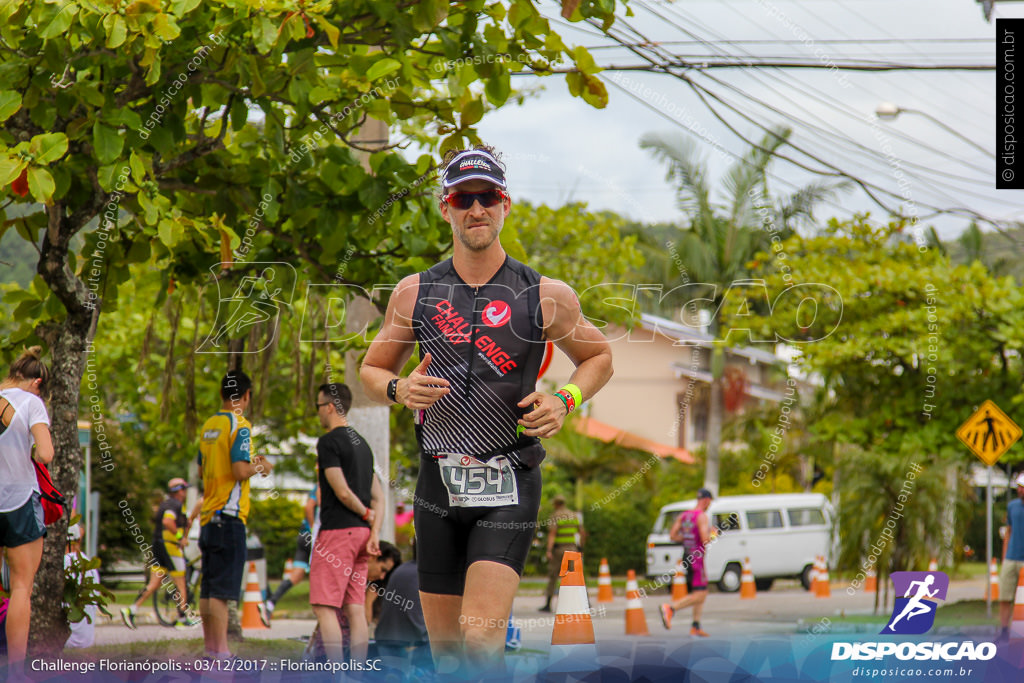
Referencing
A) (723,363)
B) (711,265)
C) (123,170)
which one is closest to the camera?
(123,170)

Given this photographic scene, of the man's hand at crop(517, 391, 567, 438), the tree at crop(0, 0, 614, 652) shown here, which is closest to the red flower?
the tree at crop(0, 0, 614, 652)

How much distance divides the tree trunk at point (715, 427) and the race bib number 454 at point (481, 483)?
21.9 metres

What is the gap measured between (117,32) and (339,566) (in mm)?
3595

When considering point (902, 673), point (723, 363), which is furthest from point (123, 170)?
point (723, 363)

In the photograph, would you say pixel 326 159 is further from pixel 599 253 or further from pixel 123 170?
pixel 599 253

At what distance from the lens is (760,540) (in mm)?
22703

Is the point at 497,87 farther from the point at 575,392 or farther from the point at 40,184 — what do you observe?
the point at 575,392

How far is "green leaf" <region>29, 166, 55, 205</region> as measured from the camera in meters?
4.50

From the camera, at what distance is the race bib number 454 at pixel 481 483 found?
3646 millimetres

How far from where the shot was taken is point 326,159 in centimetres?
630

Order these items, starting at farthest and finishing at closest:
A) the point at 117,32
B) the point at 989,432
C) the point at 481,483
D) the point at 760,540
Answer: the point at 760,540
the point at 989,432
the point at 117,32
the point at 481,483

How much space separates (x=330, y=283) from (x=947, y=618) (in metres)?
9.18

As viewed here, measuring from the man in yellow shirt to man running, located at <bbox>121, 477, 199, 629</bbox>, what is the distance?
15.1 ft

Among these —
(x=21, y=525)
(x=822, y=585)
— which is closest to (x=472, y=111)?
(x=21, y=525)
